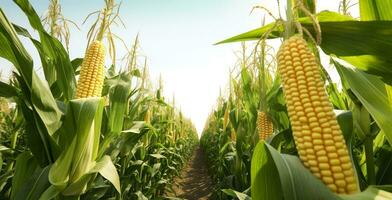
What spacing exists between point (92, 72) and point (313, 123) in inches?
89.8

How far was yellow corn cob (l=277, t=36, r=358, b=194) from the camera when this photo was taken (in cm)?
154

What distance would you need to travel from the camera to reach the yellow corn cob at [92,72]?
3000 mm

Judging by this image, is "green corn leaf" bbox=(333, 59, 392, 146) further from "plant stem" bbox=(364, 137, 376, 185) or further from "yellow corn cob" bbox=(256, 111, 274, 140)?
"yellow corn cob" bbox=(256, 111, 274, 140)

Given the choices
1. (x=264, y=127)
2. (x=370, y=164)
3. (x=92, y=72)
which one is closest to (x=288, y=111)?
(x=370, y=164)

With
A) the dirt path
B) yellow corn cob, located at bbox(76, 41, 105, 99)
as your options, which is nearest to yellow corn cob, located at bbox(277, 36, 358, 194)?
yellow corn cob, located at bbox(76, 41, 105, 99)

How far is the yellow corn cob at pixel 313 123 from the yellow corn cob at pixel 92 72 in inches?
79.1

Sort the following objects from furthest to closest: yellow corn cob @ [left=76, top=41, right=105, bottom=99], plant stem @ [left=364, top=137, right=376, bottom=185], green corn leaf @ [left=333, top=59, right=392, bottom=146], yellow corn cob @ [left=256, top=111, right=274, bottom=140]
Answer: yellow corn cob @ [left=256, top=111, right=274, bottom=140] → yellow corn cob @ [left=76, top=41, right=105, bottom=99] → plant stem @ [left=364, top=137, right=376, bottom=185] → green corn leaf @ [left=333, top=59, right=392, bottom=146]

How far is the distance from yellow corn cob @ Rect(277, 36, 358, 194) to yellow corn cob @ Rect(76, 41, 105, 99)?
79.1 inches

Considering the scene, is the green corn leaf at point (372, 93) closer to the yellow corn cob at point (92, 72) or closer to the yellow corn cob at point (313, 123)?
the yellow corn cob at point (313, 123)

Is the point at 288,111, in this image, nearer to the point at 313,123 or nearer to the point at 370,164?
the point at 313,123

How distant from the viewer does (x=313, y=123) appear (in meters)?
1.62

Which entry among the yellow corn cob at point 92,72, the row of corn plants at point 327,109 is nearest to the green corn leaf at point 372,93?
the row of corn plants at point 327,109

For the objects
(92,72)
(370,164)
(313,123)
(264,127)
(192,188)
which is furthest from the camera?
(192,188)

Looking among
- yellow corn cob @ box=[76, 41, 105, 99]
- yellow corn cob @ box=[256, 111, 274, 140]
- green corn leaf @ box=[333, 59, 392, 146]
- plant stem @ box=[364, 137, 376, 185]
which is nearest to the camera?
green corn leaf @ box=[333, 59, 392, 146]
